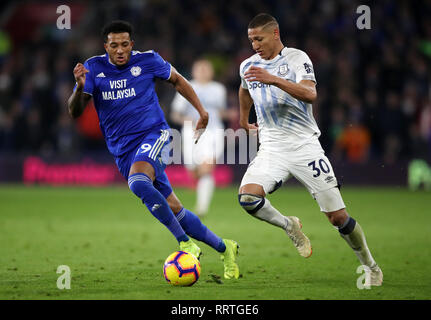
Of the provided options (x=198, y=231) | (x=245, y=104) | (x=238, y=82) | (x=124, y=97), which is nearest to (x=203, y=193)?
(x=245, y=104)

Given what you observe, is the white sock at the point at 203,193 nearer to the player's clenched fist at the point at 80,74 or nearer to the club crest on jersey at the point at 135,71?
the club crest on jersey at the point at 135,71

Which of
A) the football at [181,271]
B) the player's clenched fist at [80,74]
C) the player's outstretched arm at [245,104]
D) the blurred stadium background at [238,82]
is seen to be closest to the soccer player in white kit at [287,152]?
the player's outstretched arm at [245,104]

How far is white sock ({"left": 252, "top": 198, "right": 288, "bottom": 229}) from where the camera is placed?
6809 mm

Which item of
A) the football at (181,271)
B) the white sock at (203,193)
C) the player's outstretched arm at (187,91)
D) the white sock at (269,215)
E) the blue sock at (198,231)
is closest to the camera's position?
the football at (181,271)

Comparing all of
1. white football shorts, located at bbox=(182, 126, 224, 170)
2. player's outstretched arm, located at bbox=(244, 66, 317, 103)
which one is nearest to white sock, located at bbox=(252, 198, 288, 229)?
player's outstretched arm, located at bbox=(244, 66, 317, 103)

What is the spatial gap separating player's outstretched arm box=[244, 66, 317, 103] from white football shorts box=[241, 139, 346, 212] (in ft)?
1.95

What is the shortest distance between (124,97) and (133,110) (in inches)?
5.7

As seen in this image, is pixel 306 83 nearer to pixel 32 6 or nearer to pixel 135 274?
pixel 135 274

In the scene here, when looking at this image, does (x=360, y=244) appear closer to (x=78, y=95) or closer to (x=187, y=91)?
(x=187, y=91)

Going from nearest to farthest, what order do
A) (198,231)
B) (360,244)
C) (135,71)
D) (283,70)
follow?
(360,244) → (283,70) → (198,231) → (135,71)

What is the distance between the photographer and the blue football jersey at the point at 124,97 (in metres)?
7.07

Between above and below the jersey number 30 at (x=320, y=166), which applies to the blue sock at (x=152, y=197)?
below

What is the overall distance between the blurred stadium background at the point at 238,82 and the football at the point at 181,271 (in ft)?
35.7

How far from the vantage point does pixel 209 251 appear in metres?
9.02
